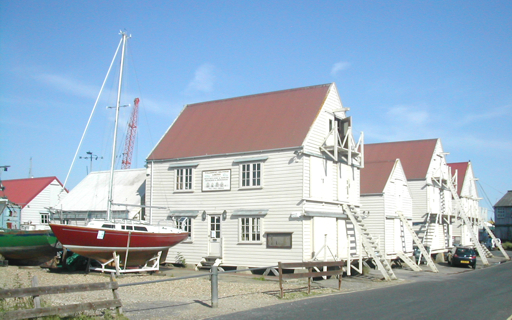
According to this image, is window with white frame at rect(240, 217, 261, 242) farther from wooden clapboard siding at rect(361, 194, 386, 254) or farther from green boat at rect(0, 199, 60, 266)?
wooden clapboard siding at rect(361, 194, 386, 254)

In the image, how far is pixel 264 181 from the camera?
26.9 metres

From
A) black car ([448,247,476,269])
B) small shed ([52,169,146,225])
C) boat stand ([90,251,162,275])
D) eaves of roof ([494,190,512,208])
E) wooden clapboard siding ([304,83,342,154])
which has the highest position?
wooden clapboard siding ([304,83,342,154])

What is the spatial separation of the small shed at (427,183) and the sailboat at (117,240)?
25.0m

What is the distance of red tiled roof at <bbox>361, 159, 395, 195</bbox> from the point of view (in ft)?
121

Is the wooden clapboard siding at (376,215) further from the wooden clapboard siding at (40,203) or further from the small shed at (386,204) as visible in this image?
the wooden clapboard siding at (40,203)

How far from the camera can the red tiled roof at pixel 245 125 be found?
2767 cm

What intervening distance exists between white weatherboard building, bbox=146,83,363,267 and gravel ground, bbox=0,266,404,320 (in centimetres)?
259

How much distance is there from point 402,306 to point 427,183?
30902mm

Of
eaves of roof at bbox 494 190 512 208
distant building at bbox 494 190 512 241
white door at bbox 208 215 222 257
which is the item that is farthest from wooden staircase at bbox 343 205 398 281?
eaves of roof at bbox 494 190 512 208

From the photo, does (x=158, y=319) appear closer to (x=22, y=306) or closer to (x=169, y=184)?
(x=22, y=306)

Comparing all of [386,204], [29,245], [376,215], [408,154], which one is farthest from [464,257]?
[29,245]

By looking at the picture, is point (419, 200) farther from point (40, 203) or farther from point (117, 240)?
point (40, 203)

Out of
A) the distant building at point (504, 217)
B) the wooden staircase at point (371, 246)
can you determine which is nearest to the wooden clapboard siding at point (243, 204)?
the wooden staircase at point (371, 246)

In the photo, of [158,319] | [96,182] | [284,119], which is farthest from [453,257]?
[158,319]
